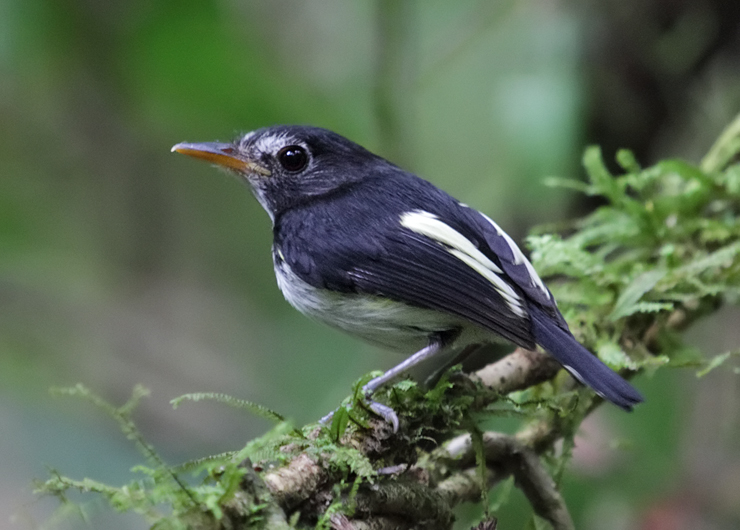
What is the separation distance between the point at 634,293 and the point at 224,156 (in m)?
1.19

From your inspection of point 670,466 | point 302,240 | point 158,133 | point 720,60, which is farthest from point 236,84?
point 670,466

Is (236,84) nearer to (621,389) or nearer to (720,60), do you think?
(720,60)

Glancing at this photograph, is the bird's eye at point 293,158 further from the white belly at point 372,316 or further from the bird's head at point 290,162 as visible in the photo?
the white belly at point 372,316

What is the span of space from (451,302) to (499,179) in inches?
88.6

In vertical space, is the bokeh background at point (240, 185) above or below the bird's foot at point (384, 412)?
above

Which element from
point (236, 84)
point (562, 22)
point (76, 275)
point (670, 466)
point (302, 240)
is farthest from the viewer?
point (76, 275)

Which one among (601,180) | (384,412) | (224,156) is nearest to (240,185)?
(224,156)

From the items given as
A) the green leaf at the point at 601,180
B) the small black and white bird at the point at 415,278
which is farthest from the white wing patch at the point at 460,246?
the green leaf at the point at 601,180

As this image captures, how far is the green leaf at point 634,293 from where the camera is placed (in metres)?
1.79

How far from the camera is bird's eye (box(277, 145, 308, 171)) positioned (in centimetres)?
209

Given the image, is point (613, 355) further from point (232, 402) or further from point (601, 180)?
point (232, 402)

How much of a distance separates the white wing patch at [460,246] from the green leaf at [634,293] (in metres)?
0.36

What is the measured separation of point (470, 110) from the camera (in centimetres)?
458

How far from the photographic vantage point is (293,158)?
2094mm
